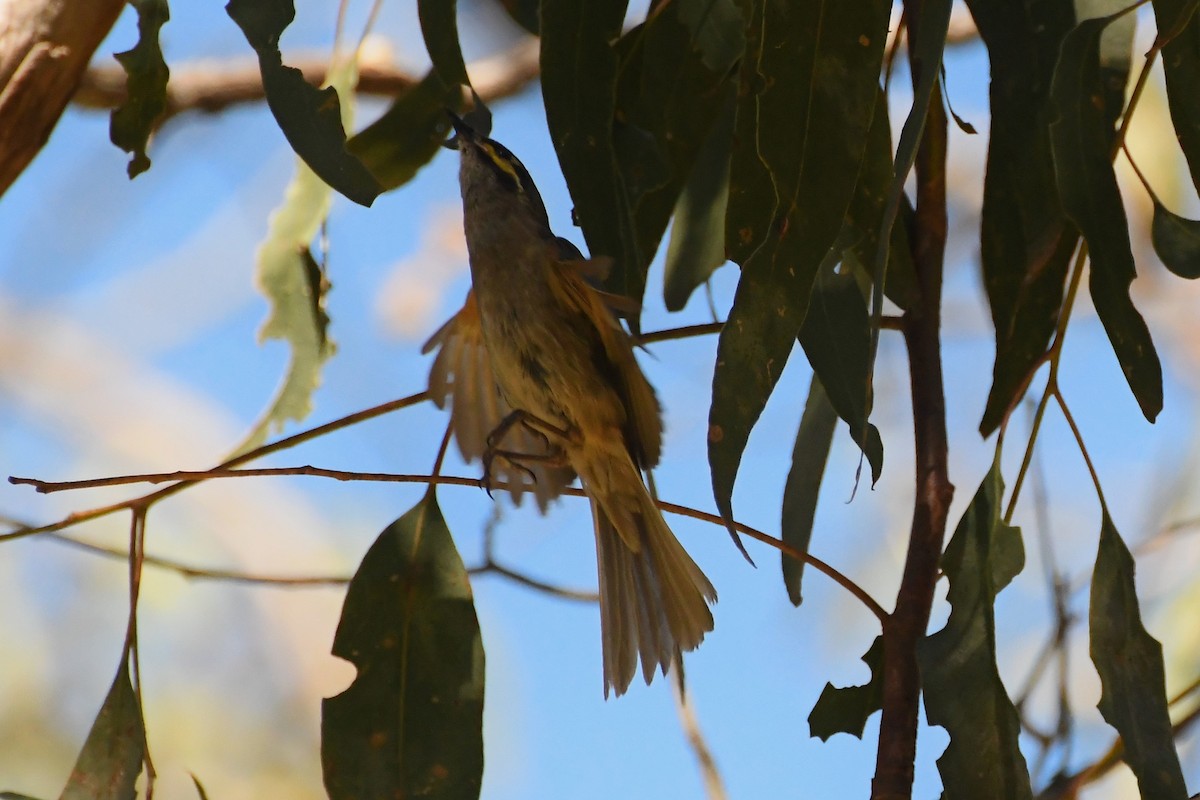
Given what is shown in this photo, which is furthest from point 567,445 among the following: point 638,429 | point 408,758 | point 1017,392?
point 1017,392

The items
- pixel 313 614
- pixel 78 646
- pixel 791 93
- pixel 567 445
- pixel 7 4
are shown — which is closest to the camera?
pixel 791 93

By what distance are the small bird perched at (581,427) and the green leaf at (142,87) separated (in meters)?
0.55

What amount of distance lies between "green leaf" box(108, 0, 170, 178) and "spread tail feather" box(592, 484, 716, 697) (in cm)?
86

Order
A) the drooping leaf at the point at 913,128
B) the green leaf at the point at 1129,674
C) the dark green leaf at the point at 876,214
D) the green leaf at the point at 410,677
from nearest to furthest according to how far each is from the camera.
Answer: the drooping leaf at the point at 913,128 → the green leaf at the point at 1129,674 → the dark green leaf at the point at 876,214 → the green leaf at the point at 410,677

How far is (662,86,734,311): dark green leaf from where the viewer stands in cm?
227

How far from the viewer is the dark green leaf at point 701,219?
2268mm

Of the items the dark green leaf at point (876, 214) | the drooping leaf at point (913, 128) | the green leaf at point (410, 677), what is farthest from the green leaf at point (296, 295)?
the drooping leaf at point (913, 128)

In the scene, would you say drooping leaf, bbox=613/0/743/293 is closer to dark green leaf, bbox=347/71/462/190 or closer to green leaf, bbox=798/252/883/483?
dark green leaf, bbox=347/71/462/190

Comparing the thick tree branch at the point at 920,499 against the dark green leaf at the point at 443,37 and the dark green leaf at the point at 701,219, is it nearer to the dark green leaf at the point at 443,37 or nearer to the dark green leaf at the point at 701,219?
the dark green leaf at the point at 701,219

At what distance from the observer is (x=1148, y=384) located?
1608 mm

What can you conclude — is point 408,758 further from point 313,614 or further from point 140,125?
point 313,614

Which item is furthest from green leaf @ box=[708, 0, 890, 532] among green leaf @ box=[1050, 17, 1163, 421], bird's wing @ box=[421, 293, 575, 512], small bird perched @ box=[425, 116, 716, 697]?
bird's wing @ box=[421, 293, 575, 512]

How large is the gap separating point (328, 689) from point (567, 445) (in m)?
2.66

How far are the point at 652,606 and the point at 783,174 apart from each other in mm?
870
